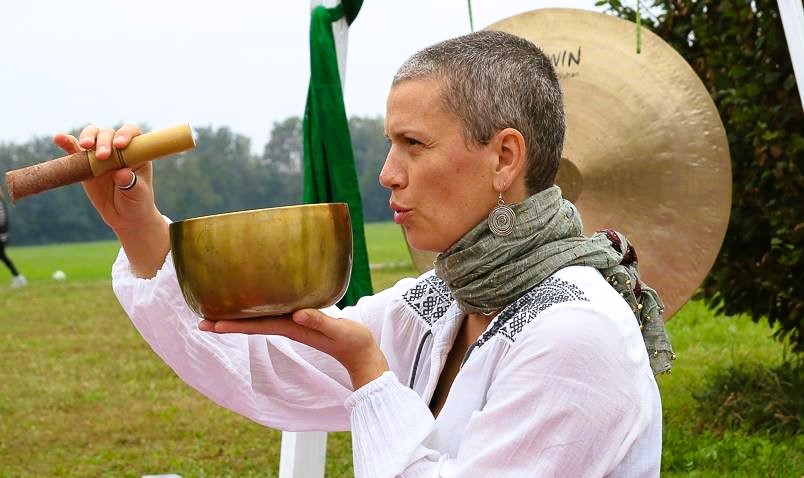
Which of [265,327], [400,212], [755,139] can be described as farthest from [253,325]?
[755,139]

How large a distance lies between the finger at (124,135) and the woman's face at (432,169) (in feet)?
1.13

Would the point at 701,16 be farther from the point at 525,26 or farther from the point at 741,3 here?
the point at 525,26

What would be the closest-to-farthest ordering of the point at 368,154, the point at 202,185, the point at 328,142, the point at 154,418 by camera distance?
the point at 328,142 < the point at 154,418 < the point at 368,154 < the point at 202,185

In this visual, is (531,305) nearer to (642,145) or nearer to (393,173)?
(393,173)

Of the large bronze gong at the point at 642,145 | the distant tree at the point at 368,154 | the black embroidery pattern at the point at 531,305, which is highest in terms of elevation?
the black embroidery pattern at the point at 531,305

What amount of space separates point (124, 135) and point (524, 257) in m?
0.56

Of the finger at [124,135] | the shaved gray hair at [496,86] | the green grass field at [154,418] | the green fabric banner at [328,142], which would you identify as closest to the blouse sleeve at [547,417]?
the shaved gray hair at [496,86]

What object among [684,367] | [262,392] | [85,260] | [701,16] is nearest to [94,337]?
[684,367]

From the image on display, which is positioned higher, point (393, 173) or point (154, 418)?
point (393, 173)

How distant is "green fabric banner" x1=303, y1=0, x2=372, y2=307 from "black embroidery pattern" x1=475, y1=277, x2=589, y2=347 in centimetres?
133

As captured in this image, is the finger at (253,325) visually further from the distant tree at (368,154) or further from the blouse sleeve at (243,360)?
the distant tree at (368,154)

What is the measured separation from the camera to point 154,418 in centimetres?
625

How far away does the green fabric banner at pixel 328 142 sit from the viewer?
2.91 m

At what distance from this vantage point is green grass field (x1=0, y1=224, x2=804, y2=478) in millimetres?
4660
